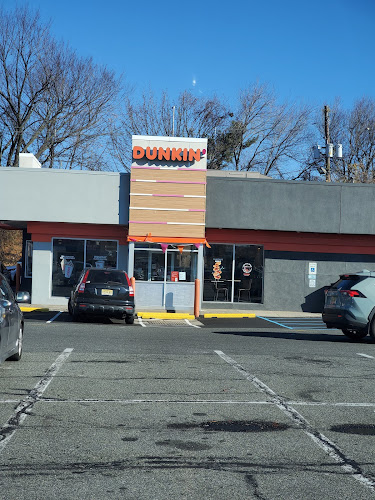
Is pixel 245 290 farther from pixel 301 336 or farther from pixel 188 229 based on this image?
pixel 301 336

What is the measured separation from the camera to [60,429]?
641 centimetres

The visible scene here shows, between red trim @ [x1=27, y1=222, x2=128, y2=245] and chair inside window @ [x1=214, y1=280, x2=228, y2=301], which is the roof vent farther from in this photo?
chair inside window @ [x1=214, y1=280, x2=228, y2=301]

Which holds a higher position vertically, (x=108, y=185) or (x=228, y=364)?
(x=108, y=185)

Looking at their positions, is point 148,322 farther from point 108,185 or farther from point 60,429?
point 60,429

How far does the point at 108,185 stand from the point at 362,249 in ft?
34.3

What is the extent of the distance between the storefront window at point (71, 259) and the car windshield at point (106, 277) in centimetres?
685

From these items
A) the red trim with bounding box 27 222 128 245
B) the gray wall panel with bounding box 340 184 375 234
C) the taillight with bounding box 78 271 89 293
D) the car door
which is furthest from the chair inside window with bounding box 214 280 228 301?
the car door

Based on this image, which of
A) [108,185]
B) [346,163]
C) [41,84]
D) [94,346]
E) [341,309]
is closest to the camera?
[94,346]

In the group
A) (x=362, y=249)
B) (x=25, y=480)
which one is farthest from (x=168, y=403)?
(x=362, y=249)

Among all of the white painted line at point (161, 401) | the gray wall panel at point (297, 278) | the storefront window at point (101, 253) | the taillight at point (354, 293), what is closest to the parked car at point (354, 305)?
the taillight at point (354, 293)

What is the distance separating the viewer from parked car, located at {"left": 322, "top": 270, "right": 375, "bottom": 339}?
14.6 m

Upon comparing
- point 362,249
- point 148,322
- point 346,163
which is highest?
point 346,163

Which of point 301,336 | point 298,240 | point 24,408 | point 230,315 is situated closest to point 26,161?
point 230,315

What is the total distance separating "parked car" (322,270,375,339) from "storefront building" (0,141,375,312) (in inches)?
381
